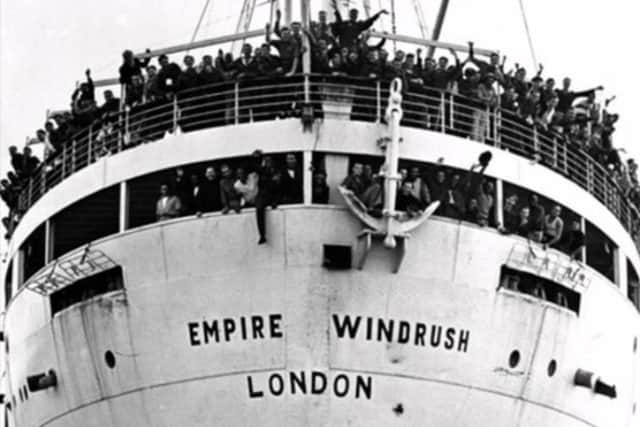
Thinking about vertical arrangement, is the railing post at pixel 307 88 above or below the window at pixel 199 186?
above

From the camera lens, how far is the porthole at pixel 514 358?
29.8 meters

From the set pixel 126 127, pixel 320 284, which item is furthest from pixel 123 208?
pixel 320 284

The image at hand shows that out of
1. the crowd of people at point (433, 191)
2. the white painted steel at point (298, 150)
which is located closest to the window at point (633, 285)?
the white painted steel at point (298, 150)

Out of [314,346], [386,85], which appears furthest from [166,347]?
[386,85]

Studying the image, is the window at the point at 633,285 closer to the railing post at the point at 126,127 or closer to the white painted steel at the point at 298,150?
the white painted steel at the point at 298,150

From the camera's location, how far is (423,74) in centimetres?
3123

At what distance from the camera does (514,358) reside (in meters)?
29.9

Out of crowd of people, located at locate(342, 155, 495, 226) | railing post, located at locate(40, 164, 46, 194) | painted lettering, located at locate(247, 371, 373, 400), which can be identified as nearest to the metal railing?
railing post, located at locate(40, 164, 46, 194)

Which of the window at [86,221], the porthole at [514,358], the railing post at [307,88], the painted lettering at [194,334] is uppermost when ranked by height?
the railing post at [307,88]

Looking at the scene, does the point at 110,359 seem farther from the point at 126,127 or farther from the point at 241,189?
the point at 126,127

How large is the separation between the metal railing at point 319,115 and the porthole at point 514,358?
132 inches

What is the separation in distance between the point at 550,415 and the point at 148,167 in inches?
285

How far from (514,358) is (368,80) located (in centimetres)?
478

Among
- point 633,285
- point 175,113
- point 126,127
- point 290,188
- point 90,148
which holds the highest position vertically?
point 175,113
